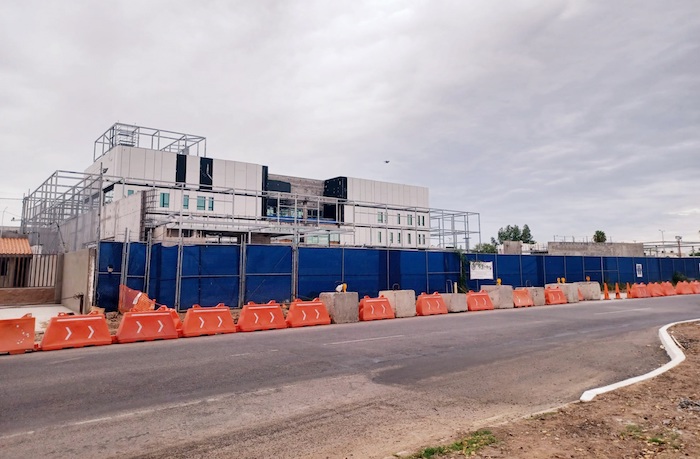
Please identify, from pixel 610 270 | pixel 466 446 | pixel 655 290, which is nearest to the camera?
pixel 466 446

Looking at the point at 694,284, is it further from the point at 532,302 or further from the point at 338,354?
Result: the point at 338,354

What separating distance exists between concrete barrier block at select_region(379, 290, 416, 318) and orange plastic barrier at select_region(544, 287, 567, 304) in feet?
34.2

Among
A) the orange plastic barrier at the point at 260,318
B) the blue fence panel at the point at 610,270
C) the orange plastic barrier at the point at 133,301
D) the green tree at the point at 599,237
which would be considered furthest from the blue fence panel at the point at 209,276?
the green tree at the point at 599,237

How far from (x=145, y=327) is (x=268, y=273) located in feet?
27.7

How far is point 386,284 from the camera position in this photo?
25016 millimetres

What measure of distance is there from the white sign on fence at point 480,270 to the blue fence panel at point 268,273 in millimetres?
12768

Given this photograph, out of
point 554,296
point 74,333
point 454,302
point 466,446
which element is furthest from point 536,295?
point 466,446

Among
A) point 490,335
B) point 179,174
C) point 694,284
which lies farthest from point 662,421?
point 179,174

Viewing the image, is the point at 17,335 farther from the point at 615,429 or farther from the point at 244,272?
the point at 615,429

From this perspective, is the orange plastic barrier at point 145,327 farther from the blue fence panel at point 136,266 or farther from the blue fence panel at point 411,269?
the blue fence panel at point 411,269

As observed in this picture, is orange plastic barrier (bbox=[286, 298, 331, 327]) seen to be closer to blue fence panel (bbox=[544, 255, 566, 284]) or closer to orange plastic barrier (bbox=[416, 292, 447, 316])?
orange plastic barrier (bbox=[416, 292, 447, 316])

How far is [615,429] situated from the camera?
17.0ft

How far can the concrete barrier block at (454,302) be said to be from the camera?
2167cm

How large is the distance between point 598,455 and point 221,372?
6.30 meters
